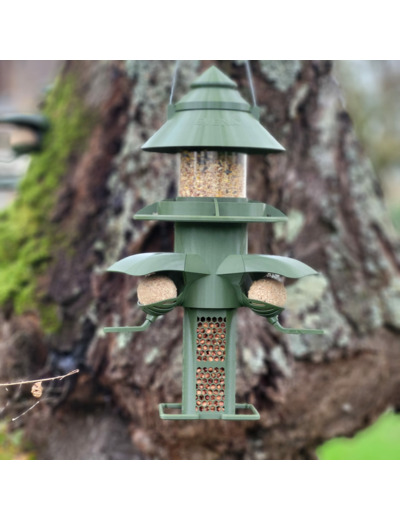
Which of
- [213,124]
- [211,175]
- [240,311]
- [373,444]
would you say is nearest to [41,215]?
[240,311]

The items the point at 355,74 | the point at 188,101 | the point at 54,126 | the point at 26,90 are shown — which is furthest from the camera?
the point at 26,90

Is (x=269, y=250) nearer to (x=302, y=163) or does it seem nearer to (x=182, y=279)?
(x=302, y=163)

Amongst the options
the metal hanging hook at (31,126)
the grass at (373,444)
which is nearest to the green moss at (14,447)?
the metal hanging hook at (31,126)

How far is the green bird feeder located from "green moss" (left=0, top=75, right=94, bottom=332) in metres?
1.68

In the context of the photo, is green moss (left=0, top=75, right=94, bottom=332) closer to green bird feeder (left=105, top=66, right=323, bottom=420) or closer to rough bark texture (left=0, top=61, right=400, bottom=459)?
rough bark texture (left=0, top=61, right=400, bottom=459)

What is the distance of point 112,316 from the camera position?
372cm

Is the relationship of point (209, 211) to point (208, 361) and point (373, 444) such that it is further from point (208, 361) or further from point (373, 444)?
point (373, 444)

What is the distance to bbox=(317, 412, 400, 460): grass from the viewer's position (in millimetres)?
4461

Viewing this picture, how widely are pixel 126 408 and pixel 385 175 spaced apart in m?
6.32

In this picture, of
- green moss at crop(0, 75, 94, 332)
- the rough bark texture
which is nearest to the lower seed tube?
the rough bark texture

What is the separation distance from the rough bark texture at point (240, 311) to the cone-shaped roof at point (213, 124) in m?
1.34

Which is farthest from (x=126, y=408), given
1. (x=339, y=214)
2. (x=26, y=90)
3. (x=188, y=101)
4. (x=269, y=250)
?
(x=26, y=90)

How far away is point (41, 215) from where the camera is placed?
13.4 feet

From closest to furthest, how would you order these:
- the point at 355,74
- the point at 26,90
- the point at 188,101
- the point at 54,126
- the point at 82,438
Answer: the point at 188,101, the point at 82,438, the point at 54,126, the point at 355,74, the point at 26,90
